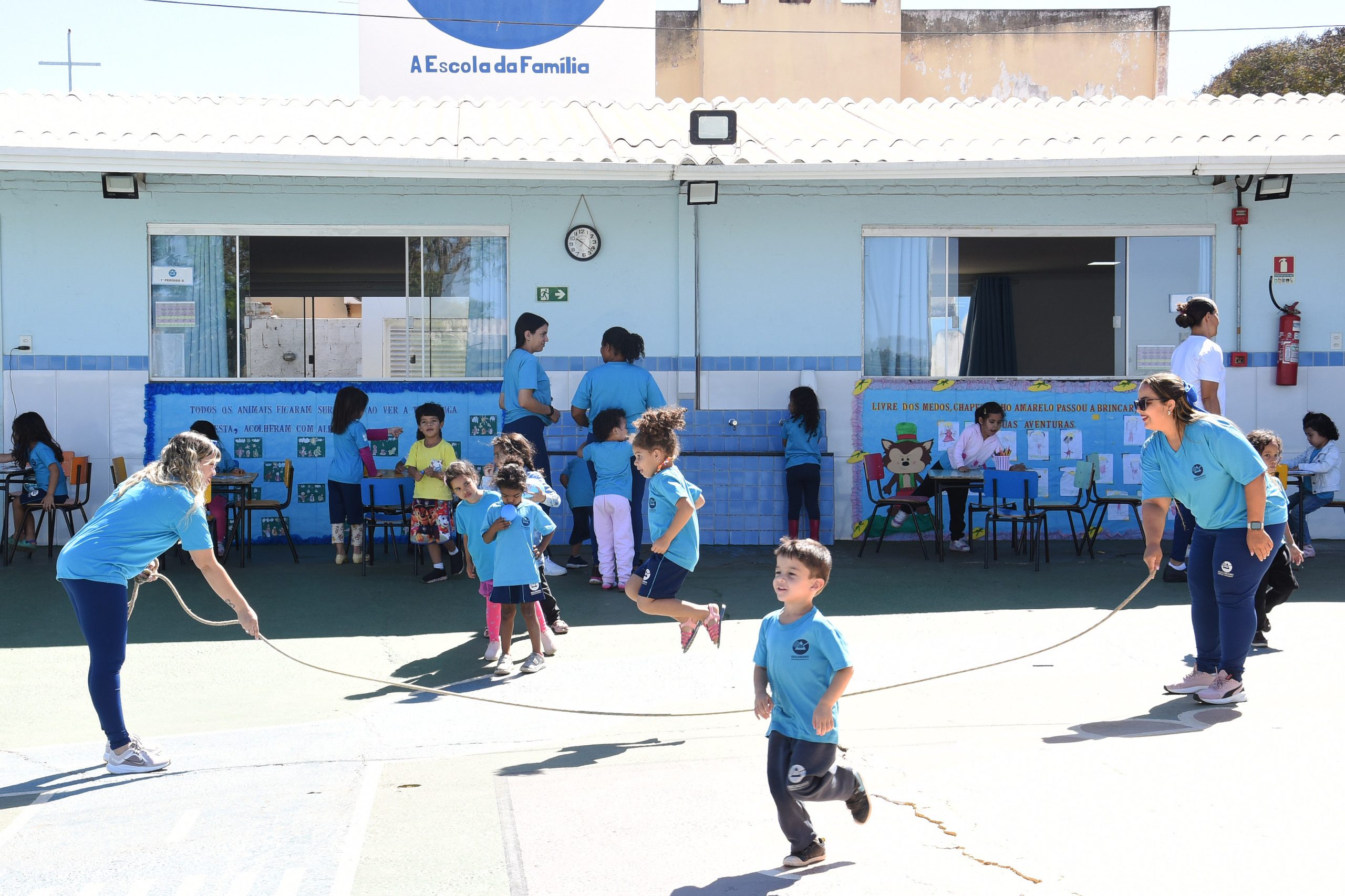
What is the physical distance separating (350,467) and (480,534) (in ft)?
9.49

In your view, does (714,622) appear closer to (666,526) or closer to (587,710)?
(666,526)

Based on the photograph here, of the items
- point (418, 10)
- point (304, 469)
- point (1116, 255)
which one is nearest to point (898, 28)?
point (418, 10)

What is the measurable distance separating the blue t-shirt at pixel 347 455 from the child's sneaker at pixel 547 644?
3.20 m

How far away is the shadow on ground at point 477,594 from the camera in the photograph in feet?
25.8

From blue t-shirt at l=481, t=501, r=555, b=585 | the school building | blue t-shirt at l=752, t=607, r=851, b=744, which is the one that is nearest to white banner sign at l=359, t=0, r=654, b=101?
the school building

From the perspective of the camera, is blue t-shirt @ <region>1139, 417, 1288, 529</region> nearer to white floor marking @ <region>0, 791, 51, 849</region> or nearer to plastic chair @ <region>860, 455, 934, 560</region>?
plastic chair @ <region>860, 455, 934, 560</region>

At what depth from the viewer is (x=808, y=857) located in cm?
386

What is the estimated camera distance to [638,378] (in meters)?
9.30

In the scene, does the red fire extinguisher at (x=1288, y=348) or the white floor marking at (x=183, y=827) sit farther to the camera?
the red fire extinguisher at (x=1288, y=348)

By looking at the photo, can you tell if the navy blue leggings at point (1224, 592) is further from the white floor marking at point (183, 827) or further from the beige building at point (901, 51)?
the beige building at point (901, 51)

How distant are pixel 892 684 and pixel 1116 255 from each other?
21.4 feet

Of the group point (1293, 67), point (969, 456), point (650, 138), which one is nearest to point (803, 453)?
point (969, 456)

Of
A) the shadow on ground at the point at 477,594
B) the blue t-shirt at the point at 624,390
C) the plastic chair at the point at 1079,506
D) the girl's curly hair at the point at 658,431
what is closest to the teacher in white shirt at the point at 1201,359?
the shadow on ground at the point at 477,594

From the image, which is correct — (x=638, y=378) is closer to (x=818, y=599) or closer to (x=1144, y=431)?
(x=818, y=599)
